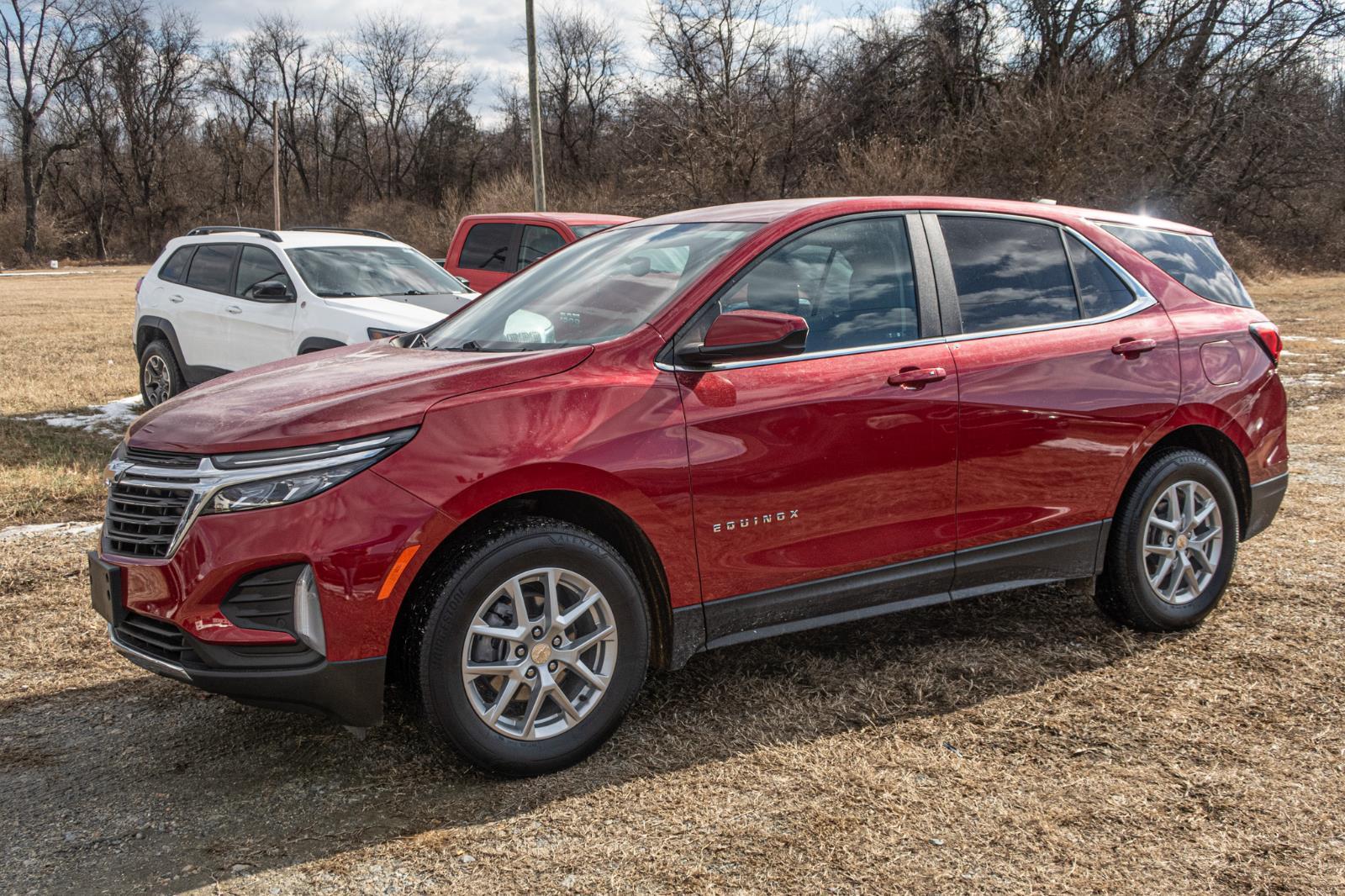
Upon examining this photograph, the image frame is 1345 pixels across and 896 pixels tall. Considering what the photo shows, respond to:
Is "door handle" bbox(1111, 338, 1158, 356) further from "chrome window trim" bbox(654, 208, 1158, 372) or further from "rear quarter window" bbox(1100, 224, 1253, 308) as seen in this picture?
"rear quarter window" bbox(1100, 224, 1253, 308)

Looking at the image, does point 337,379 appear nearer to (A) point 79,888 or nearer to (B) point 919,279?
(A) point 79,888

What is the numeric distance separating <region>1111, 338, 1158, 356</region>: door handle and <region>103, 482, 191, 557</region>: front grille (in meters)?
3.37

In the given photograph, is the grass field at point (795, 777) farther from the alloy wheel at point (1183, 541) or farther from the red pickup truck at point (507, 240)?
the red pickup truck at point (507, 240)

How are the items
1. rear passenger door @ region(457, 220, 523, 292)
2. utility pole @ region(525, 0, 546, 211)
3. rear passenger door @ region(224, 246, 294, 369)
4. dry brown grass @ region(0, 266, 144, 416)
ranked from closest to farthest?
rear passenger door @ region(224, 246, 294, 369) < dry brown grass @ region(0, 266, 144, 416) < rear passenger door @ region(457, 220, 523, 292) < utility pole @ region(525, 0, 546, 211)

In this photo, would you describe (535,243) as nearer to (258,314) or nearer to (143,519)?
(258,314)

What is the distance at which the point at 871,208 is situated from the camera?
3.99m

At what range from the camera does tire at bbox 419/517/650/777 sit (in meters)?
3.10

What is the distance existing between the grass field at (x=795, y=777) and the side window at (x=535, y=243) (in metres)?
8.08

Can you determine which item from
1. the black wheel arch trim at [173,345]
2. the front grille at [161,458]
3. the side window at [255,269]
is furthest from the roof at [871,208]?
the black wheel arch trim at [173,345]

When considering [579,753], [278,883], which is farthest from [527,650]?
[278,883]

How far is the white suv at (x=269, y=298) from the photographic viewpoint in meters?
8.67

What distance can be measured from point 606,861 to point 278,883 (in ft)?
2.77

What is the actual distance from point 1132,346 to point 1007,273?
1.94 ft

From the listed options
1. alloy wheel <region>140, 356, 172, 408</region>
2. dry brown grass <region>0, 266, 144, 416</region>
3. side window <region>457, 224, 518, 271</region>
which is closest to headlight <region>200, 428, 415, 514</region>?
alloy wheel <region>140, 356, 172, 408</region>
